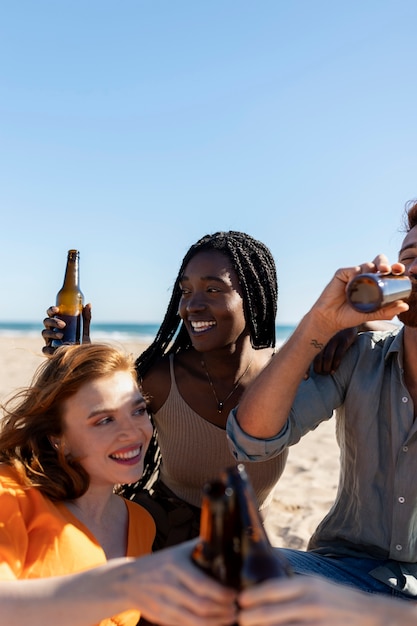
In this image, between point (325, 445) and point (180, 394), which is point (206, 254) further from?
point (325, 445)

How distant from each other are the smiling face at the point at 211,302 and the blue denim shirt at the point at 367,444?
2.42 feet

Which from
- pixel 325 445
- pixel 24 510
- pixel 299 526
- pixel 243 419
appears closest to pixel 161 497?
pixel 243 419

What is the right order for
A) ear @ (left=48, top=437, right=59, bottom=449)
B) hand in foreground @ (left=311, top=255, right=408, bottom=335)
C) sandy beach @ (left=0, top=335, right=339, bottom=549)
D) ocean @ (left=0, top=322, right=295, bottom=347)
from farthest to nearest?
ocean @ (left=0, top=322, right=295, bottom=347) < sandy beach @ (left=0, top=335, right=339, bottom=549) < ear @ (left=48, top=437, right=59, bottom=449) < hand in foreground @ (left=311, top=255, right=408, bottom=335)

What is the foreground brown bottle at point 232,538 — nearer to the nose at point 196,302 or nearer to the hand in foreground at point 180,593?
the hand in foreground at point 180,593

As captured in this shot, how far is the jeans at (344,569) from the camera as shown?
264cm

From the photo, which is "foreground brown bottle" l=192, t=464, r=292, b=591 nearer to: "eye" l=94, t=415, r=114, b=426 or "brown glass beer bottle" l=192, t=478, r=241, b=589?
"brown glass beer bottle" l=192, t=478, r=241, b=589

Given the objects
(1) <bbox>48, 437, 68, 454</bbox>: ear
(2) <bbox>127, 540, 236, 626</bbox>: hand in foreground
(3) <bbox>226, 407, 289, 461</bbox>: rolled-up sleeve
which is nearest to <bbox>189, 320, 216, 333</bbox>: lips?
(3) <bbox>226, 407, 289, 461</bbox>: rolled-up sleeve

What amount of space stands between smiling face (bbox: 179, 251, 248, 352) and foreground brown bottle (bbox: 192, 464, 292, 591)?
88.0 inches

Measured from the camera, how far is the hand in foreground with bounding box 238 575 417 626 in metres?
1.15

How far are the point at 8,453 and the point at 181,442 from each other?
3.49 ft

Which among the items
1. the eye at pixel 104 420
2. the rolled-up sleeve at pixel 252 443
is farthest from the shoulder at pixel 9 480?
the rolled-up sleeve at pixel 252 443

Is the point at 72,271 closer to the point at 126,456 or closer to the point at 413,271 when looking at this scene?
the point at 126,456

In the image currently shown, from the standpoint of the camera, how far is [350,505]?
285 cm

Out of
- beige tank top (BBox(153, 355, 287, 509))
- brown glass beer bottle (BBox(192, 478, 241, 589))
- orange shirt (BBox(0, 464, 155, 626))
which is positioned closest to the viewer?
brown glass beer bottle (BBox(192, 478, 241, 589))
